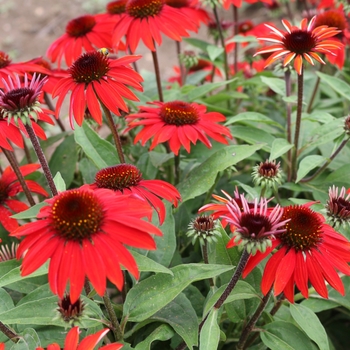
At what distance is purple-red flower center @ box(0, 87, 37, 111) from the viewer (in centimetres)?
105

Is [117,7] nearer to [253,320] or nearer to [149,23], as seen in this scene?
[149,23]

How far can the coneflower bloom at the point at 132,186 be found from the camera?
1173mm

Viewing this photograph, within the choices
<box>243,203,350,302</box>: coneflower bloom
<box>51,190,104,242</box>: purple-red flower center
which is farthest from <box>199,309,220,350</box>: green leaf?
<box>51,190,104,242</box>: purple-red flower center

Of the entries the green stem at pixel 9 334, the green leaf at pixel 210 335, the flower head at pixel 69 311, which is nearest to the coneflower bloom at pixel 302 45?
the green leaf at pixel 210 335

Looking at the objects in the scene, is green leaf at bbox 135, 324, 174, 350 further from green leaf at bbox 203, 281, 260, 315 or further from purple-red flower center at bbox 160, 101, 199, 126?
purple-red flower center at bbox 160, 101, 199, 126

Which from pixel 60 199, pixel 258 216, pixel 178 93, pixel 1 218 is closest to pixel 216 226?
pixel 258 216

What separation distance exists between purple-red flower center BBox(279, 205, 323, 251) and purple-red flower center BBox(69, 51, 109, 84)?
60cm

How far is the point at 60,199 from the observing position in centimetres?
93

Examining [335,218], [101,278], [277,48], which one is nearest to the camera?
[101,278]

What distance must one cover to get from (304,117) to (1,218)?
986mm

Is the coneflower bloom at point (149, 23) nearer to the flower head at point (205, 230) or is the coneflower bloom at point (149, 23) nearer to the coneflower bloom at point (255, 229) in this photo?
the flower head at point (205, 230)

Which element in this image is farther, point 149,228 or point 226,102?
point 226,102

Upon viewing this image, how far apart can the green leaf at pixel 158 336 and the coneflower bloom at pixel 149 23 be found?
861 mm

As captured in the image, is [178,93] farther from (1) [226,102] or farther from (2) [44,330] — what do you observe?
(2) [44,330]
